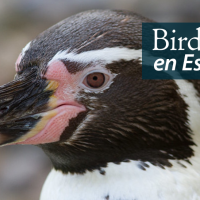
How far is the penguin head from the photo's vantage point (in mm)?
1469

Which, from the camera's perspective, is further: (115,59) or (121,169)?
(121,169)

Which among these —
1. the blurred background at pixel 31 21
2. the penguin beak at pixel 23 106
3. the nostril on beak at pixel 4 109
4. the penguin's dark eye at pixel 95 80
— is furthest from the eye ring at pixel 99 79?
the blurred background at pixel 31 21

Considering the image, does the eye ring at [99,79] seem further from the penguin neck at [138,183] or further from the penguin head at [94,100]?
the penguin neck at [138,183]

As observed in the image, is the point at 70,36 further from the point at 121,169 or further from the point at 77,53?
the point at 121,169

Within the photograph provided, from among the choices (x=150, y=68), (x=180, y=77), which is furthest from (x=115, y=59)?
(x=180, y=77)

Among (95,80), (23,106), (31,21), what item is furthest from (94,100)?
(31,21)

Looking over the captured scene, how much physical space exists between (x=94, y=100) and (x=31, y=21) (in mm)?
3345

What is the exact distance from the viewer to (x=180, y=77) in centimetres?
152

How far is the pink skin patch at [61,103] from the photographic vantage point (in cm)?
148

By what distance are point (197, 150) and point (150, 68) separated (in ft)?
1.27

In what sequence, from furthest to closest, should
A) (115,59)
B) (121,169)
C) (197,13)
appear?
(197,13) < (121,169) < (115,59)

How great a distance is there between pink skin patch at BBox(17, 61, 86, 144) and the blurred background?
2157mm

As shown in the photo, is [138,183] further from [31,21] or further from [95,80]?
[31,21]

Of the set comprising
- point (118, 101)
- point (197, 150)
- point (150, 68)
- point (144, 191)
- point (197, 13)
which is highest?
point (197, 13)
